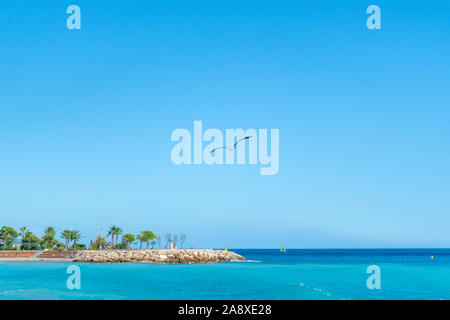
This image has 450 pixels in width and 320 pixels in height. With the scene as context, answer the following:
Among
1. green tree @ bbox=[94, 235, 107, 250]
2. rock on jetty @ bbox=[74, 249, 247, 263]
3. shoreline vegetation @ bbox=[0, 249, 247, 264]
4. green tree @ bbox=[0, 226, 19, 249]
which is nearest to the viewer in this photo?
shoreline vegetation @ bbox=[0, 249, 247, 264]

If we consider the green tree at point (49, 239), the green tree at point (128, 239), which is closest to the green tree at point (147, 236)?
the green tree at point (128, 239)

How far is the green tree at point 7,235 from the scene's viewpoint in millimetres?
93000

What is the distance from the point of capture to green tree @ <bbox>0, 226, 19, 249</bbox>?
9300cm

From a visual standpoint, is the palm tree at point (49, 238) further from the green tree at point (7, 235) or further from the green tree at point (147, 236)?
the green tree at point (147, 236)

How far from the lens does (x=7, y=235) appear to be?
93000 millimetres

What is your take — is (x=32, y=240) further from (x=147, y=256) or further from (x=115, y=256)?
(x=147, y=256)

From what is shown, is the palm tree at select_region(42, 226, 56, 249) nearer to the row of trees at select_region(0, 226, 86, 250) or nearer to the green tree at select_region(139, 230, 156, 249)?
the row of trees at select_region(0, 226, 86, 250)

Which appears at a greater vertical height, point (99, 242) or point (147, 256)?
point (99, 242)

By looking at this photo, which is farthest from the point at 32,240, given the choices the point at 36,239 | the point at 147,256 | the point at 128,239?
the point at 147,256

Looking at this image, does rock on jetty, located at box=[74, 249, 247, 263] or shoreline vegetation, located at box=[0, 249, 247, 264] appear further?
rock on jetty, located at box=[74, 249, 247, 263]

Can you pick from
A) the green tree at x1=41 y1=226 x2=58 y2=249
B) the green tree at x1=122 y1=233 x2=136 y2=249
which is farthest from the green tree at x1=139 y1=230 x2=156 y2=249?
the green tree at x1=41 y1=226 x2=58 y2=249
